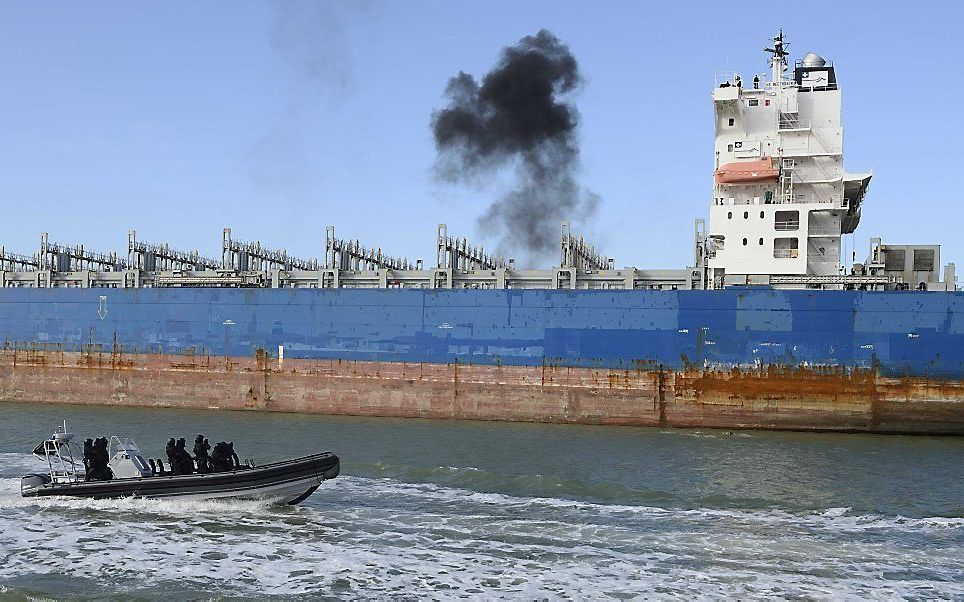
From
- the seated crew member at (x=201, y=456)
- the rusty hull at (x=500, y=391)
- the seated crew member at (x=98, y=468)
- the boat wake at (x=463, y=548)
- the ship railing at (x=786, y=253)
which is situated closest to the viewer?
the boat wake at (x=463, y=548)

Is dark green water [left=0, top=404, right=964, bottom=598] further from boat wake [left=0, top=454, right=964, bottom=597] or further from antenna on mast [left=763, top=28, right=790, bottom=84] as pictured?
antenna on mast [left=763, top=28, right=790, bottom=84]

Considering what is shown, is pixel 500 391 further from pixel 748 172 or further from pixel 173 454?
pixel 173 454

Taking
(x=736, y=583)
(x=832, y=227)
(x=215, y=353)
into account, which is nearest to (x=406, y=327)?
(x=215, y=353)

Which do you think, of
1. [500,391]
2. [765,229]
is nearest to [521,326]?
[500,391]

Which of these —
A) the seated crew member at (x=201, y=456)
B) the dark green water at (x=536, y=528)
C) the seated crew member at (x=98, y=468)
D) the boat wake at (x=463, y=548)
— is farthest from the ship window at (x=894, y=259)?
the seated crew member at (x=98, y=468)

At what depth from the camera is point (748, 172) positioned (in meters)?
26.9

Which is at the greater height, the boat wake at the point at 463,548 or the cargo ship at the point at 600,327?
the cargo ship at the point at 600,327

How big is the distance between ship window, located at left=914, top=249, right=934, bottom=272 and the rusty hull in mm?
5185

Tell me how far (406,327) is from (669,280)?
8614 millimetres

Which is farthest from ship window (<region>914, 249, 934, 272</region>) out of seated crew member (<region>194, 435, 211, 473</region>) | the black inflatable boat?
seated crew member (<region>194, 435, 211, 473</region>)

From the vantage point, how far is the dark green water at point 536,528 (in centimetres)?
1038

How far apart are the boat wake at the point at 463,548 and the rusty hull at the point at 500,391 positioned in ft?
31.0

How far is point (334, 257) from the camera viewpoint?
29.6 m

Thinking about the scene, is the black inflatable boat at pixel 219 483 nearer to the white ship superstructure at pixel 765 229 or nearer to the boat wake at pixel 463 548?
the boat wake at pixel 463 548
